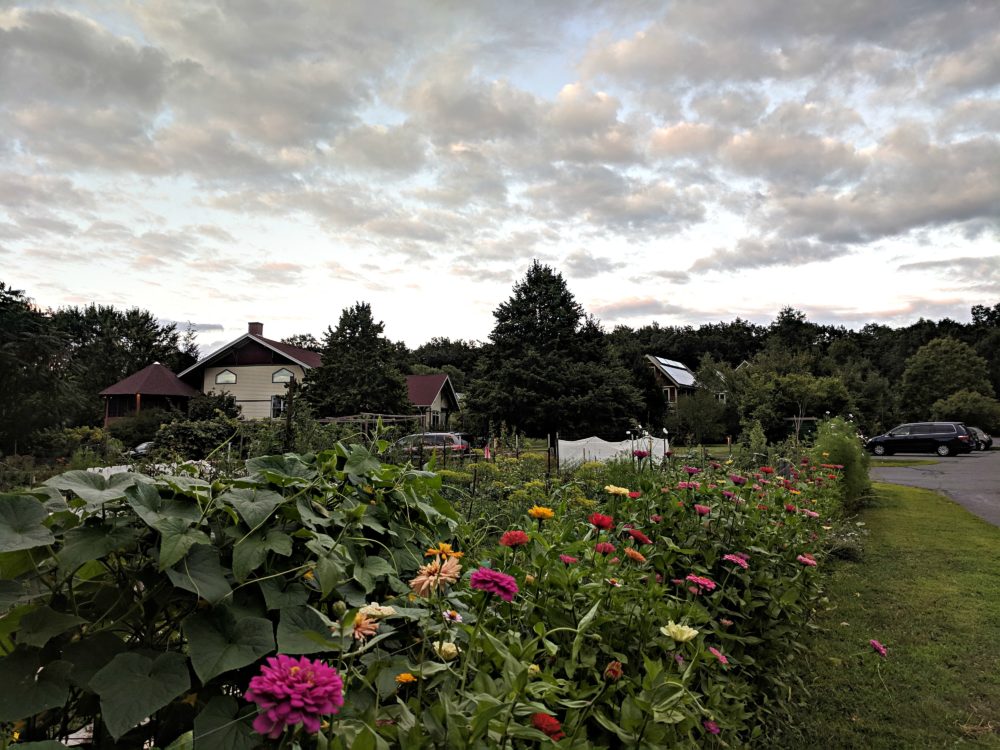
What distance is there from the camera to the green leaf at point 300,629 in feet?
→ 3.17

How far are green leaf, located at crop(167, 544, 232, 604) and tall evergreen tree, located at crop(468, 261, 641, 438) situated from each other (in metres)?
23.3

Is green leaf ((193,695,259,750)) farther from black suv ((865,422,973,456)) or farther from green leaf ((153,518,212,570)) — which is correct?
black suv ((865,422,973,456))

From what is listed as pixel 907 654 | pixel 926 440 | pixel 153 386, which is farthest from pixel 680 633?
pixel 153 386

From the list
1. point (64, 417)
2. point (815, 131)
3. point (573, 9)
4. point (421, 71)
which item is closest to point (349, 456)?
point (573, 9)

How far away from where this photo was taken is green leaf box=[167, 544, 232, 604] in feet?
3.10

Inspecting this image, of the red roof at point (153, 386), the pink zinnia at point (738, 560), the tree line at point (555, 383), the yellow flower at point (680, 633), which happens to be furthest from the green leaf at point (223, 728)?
the red roof at point (153, 386)

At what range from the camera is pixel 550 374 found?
25.5 metres

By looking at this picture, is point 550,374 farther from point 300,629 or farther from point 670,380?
point 670,380

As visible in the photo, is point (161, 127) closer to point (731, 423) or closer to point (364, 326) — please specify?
point (364, 326)

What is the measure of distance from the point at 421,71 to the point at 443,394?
33435 millimetres

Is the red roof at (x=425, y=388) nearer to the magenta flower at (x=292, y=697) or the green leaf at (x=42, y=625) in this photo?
the green leaf at (x=42, y=625)

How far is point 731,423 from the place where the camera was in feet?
99.3

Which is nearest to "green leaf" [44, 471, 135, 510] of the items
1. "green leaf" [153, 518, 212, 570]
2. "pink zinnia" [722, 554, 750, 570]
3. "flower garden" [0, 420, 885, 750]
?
"flower garden" [0, 420, 885, 750]

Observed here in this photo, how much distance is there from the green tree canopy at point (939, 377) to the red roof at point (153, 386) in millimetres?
44938
